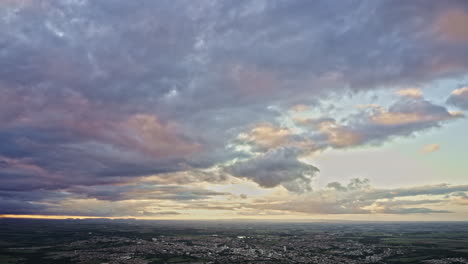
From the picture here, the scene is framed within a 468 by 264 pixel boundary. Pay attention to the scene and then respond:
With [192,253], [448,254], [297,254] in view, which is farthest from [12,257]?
[448,254]

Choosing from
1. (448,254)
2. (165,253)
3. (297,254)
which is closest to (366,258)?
(297,254)

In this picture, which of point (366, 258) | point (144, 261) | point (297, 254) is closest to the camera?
point (144, 261)

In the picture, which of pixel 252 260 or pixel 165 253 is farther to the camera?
pixel 165 253

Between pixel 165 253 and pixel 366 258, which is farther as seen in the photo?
pixel 165 253

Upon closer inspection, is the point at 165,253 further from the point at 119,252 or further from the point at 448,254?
the point at 448,254

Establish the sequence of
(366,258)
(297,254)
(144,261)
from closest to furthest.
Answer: (144,261) < (366,258) < (297,254)

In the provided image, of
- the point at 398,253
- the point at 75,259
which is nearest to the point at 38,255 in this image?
the point at 75,259

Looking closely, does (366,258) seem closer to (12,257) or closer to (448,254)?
(448,254)
